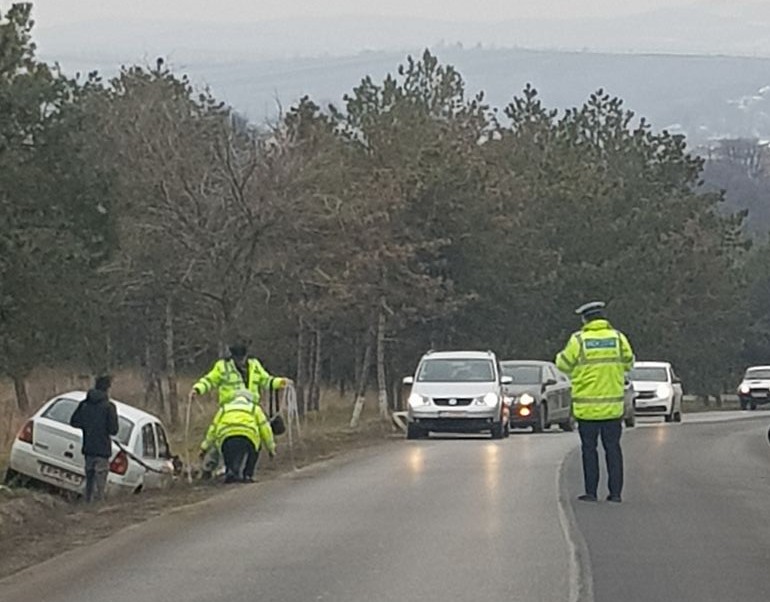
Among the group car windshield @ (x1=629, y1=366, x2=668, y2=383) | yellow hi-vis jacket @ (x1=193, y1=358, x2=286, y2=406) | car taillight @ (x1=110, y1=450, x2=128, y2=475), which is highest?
yellow hi-vis jacket @ (x1=193, y1=358, x2=286, y2=406)

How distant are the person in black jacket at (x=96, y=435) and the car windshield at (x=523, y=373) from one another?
16681mm

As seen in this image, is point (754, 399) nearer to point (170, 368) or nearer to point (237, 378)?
point (170, 368)

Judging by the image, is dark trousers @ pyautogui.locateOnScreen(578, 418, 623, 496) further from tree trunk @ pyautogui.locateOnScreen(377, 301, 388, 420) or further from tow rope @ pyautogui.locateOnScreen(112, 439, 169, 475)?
tree trunk @ pyautogui.locateOnScreen(377, 301, 388, 420)

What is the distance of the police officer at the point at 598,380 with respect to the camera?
15656 millimetres

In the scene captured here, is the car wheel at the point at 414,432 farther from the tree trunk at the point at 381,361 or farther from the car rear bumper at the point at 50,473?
the tree trunk at the point at 381,361

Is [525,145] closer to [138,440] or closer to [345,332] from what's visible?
[345,332]

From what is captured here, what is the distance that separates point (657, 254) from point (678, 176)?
6652mm

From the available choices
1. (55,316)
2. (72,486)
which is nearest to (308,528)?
(72,486)

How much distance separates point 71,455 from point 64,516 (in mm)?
3651

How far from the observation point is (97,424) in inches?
740

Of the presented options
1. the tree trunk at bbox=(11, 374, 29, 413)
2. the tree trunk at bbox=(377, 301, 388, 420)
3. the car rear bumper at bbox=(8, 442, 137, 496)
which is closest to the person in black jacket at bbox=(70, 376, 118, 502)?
the car rear bumper at bbox=(8, 442, 137, 496)

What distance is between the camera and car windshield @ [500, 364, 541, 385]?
3484 centimetres

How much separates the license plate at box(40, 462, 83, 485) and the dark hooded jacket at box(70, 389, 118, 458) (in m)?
1.34

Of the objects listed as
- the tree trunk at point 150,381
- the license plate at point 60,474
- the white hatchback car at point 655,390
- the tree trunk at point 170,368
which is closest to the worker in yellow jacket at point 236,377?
the license plate at point 60,474
